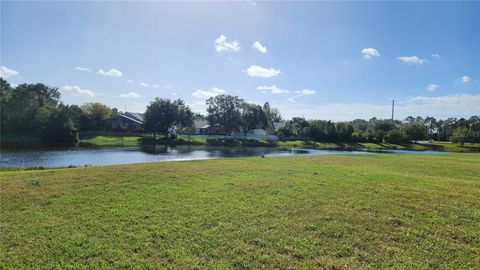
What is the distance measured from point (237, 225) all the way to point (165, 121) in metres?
60.5

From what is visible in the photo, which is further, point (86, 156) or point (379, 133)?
point (379, 133)

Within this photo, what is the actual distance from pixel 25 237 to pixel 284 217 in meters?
5.23

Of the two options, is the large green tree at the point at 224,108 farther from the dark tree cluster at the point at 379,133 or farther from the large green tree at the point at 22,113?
the large green tree at the point at 22,113

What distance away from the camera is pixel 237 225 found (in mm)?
5719

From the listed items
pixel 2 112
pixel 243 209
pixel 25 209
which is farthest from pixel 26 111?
pixel 243 209

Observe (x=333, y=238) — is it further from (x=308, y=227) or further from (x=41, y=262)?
(x=41, y=262)

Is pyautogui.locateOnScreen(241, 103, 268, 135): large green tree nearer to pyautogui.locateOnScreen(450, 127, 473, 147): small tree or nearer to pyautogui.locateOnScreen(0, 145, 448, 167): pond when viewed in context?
pyautogui.locateOnScreen(0, 145, 448, 167): pond

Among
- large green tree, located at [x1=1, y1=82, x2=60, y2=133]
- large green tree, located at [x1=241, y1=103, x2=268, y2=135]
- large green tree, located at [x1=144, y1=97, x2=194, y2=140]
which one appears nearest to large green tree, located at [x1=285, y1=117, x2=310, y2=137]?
large green tree, located at [x1=241, y1=103, x2=268, y2=135]

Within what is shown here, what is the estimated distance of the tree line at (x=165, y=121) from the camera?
52.7 metres

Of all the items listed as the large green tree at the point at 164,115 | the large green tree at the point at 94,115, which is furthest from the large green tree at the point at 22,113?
the large green tree at the point at 164,115

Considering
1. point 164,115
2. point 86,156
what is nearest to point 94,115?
point 164,115

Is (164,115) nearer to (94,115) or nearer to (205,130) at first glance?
(94,115)

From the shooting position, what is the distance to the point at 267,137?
7844cm

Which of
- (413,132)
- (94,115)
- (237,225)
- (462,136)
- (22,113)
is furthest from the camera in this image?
(94,115)
